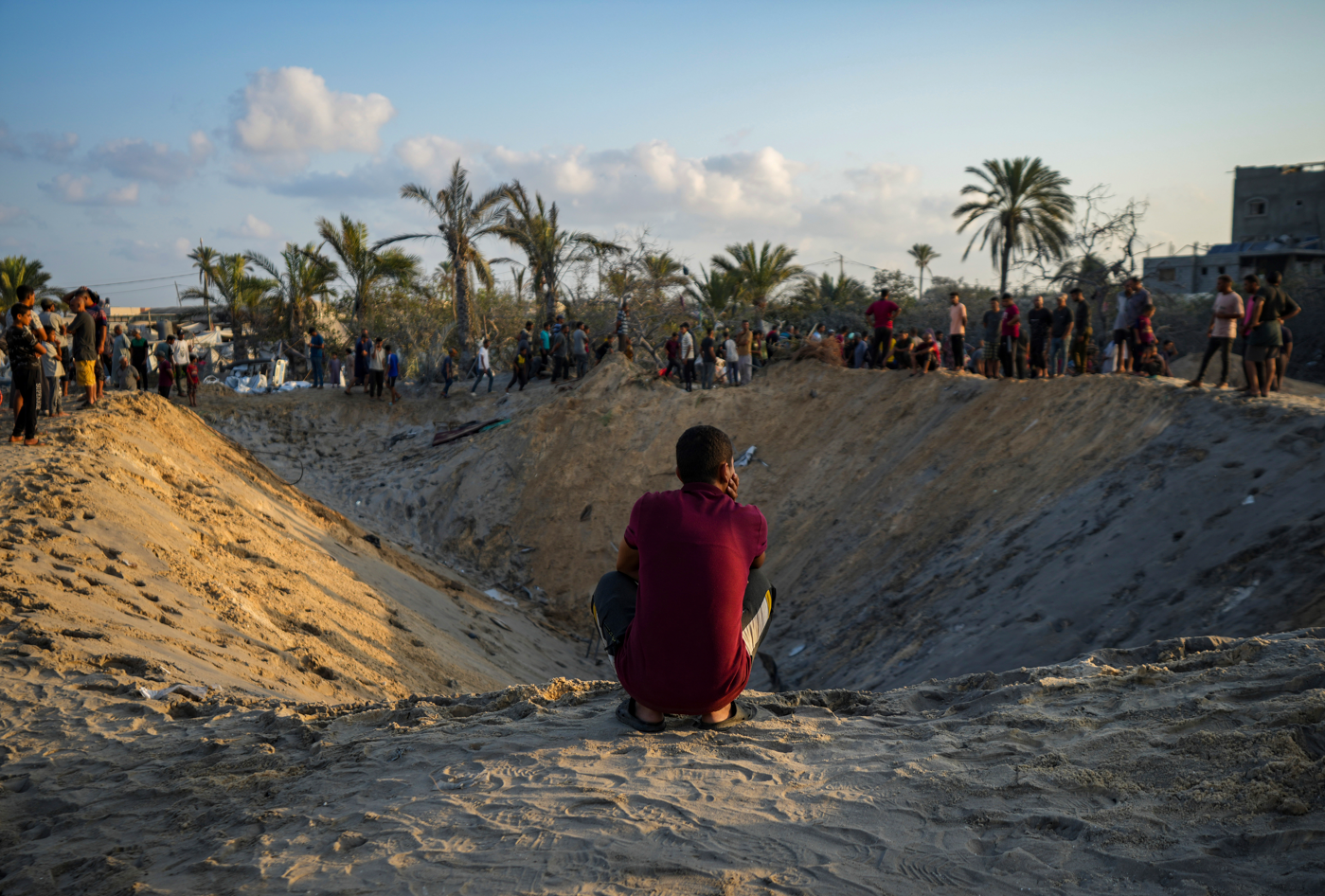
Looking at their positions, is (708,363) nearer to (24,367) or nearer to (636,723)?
(24,367)

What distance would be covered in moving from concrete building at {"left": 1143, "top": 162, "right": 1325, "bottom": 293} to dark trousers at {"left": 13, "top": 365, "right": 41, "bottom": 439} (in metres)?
34.3

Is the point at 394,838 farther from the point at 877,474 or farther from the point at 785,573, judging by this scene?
the point at 877,474

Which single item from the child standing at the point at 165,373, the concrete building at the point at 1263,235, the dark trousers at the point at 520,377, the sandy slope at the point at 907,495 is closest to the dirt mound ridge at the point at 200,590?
the sandy slope at the point at 907,495

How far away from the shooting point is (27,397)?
8758 mm

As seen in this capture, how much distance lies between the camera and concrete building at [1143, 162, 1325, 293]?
2962 centimetres

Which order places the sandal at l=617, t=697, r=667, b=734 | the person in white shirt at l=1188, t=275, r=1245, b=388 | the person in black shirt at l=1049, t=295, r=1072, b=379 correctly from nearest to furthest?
the sandal at l=617, t=697, r=667, b=734
the person in white shirt at l=1188, t=275, r=1245, b=388
the person in black shirt at l=1049, t=295, r=1072, b=379

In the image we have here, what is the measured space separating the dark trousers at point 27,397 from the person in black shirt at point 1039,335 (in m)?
13.4

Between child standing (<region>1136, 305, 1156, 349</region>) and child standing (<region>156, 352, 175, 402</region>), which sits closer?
child standing (<region>1136, 305, 1156, 349</region>)

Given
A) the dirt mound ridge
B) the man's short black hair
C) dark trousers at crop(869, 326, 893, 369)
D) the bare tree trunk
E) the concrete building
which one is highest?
the concrete building

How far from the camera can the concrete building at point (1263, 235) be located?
2962 cm

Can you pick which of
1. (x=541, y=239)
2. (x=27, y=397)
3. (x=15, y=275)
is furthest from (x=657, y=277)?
(x=15, y=275)

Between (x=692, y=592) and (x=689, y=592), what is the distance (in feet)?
0.04

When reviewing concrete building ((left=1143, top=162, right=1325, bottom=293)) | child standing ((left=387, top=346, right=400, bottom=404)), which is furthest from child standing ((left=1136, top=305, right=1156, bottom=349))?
concrete building ((left=1143, top=162, right=1325, bottom=293))

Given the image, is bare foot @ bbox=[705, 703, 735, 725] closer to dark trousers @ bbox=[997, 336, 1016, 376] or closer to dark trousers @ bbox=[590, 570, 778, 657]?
dark trousers @ bbox=[590, 570, 778, 657]
